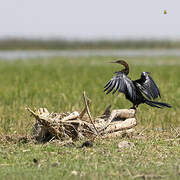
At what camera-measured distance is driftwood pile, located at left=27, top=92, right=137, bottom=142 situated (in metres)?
6.54

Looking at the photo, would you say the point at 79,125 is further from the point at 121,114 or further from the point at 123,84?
the point at 123,84

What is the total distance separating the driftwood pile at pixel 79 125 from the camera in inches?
257

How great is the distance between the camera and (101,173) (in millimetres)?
5086

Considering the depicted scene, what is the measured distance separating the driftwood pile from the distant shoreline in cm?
5829

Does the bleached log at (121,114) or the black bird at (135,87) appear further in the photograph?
the bleached log at (121,114)

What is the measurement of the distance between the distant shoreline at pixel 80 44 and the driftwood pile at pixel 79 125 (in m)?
58.3

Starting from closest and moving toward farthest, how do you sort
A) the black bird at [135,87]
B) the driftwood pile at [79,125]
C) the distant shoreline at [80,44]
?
the driftwood pile at [79,125]
the black bird at [135,87]
the distant shoreline at [80,44]

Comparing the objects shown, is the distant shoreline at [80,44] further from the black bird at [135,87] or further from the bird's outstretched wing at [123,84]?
the bird's outstretched wing at [123,84]

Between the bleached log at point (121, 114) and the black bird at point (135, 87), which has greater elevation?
the black bird at point (135, 87)

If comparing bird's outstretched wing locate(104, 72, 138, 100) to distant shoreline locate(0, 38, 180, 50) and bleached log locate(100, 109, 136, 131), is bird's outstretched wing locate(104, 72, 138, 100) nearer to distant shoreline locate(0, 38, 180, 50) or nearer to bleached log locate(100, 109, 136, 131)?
bleached log locate(100, 109, 136, 131)

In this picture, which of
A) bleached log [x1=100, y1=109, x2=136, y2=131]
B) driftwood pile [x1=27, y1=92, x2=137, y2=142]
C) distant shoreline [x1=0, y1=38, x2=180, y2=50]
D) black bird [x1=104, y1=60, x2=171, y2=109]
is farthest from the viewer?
distant shoreline [x1=0, y1=38, x2=180, y2=50]

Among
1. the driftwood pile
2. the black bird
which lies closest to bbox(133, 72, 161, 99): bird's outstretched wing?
the black bird

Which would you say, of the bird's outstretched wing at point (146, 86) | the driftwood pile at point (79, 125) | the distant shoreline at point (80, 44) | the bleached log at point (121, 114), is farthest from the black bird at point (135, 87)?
the distant shoreline at point (80, 44)

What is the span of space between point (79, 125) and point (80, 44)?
205ft
